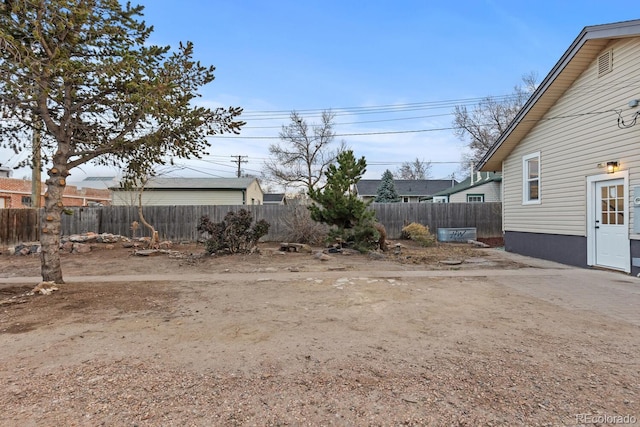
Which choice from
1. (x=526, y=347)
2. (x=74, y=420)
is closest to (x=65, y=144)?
(x=74, y=420)

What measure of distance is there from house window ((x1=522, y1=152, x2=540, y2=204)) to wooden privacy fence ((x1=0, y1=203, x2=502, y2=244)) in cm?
554

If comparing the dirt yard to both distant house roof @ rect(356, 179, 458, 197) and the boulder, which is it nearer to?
the boulder

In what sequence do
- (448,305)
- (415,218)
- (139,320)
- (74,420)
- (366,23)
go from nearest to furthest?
(74,420), (139,320), (448,305), (366,23), (415,218)

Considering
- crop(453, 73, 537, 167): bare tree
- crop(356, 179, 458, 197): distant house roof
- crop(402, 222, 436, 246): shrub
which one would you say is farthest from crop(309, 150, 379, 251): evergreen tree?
crop(356, 179, 458, 197): distant house roof

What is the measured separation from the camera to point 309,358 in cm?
307

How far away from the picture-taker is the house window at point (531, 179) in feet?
33.3

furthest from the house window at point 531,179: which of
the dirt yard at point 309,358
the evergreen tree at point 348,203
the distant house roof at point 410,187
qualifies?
the distant house roof at point 410,187

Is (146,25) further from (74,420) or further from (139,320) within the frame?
(74,420)

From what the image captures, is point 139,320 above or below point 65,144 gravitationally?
below

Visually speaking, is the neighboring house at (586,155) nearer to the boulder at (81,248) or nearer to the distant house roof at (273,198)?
the boulder at (81,248)

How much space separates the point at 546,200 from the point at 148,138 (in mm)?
9950

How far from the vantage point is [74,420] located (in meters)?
2.13

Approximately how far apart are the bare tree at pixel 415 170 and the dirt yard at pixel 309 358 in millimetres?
43159

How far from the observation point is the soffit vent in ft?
24.8
